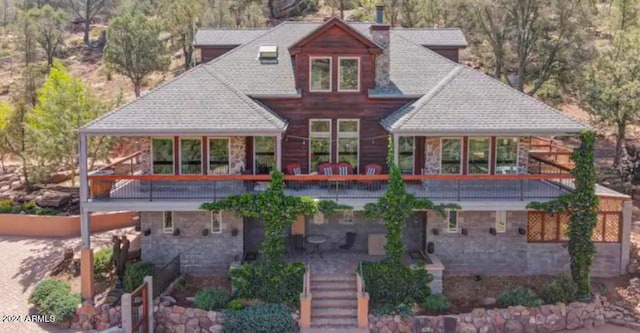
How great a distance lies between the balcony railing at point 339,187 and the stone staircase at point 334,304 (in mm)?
2880

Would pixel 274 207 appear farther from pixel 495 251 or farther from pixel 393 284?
pixel 495 251

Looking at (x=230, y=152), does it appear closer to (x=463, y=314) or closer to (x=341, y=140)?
(x=341, y=140)

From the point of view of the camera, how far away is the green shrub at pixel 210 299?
708 inches

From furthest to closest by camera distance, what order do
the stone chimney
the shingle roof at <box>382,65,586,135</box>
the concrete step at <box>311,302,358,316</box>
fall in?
the stone chimney, the shingle roof at <box>382,65,586,135</box>, the concrete step at <box>311,302,358,316</box>

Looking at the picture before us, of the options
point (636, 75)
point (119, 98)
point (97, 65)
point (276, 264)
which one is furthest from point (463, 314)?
point (97, 65)

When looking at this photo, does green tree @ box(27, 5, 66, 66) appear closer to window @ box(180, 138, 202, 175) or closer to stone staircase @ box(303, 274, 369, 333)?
window @ box(180, 138, 202, 175)

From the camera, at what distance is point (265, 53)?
2367cm

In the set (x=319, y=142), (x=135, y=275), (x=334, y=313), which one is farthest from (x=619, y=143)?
(x=135, y=275)

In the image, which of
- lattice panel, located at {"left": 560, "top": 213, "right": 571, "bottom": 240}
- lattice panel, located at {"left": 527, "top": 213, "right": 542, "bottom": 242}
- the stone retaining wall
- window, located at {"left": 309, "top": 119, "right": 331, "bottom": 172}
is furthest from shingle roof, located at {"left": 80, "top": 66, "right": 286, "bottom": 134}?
lattice panel, located at {"left": 560, "top": 213, "right": 571, "bottom": 240}

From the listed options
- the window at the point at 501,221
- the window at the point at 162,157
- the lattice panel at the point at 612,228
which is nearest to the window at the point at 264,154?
the window at the point at 162,157

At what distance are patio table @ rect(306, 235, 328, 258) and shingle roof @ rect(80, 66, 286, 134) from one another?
432 centimetres

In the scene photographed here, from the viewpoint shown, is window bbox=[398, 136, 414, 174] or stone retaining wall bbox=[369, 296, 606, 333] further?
window bbox=[398, 136, 414, 174]

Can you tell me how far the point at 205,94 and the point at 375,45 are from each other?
22.1 feet

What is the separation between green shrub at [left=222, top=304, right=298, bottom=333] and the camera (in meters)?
17.2
